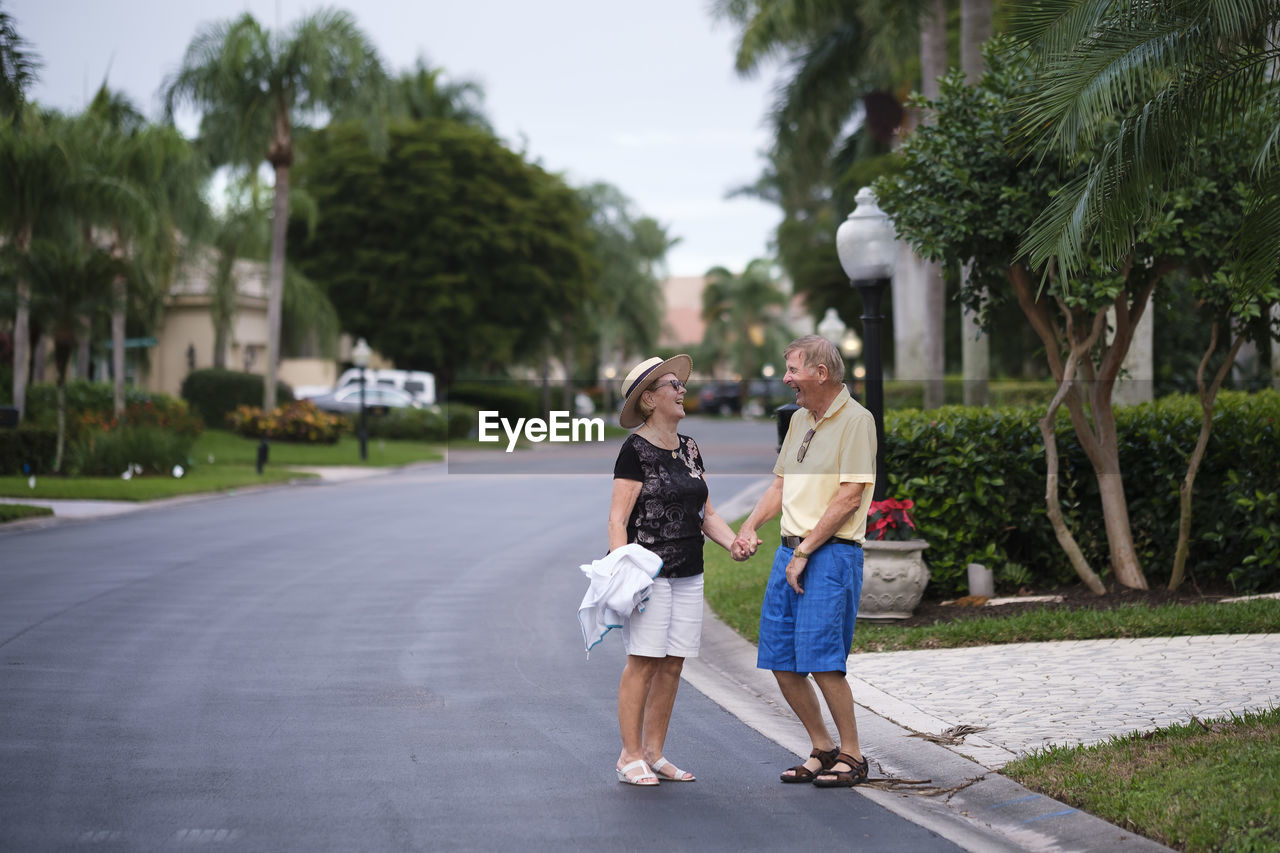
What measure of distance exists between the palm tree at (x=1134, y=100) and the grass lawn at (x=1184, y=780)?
2.64 m

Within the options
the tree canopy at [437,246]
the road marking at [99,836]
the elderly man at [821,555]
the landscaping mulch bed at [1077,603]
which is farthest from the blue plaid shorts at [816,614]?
the tree canopy at [437,246]

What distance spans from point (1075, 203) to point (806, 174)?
30820 millimetres

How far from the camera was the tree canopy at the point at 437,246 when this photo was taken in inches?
2077

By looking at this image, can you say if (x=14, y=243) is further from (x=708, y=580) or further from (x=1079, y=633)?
(x=1079, y=633)

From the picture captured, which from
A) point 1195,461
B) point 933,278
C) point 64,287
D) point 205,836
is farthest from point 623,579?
point 64,287

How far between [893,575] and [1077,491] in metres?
2.33

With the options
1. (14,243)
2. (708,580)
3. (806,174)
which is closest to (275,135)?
(14,243)

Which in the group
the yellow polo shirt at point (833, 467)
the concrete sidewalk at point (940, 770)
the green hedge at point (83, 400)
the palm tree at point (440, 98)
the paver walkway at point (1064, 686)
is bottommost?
the concrete sidewalk at point (940, 770)

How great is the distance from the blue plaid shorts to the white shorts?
0.35m

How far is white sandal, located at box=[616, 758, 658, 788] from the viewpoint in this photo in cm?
616

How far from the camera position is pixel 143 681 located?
862 centimetres

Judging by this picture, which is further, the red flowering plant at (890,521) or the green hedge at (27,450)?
the green hedge at (27,450)

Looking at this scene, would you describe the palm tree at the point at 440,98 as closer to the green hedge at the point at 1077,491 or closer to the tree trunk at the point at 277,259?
the tree trunk at the point at 277,259

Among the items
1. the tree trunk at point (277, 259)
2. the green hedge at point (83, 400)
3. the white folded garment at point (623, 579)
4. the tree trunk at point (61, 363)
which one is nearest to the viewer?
the white folded garment at point (623, 579)
